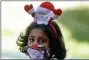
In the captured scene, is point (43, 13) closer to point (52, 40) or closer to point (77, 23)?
point (52, 40)

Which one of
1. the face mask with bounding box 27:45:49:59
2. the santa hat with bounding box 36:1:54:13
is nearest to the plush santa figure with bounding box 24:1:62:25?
the santa hat with bounding box 36:1:54:13

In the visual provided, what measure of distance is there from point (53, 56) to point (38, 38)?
0.54 feet

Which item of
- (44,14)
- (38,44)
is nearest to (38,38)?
(38,44)

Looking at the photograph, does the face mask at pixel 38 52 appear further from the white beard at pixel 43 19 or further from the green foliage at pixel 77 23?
the green foliage at pixel 77 23

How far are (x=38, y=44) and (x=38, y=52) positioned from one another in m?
0.05

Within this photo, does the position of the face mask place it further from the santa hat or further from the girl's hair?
the santa hat

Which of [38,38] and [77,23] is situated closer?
[38,38]

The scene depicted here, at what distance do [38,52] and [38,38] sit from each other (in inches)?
3.5

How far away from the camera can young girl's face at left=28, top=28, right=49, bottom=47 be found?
186cm

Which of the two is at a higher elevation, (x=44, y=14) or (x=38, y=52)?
(x=44, y=14)

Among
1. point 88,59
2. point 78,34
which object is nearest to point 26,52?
point 88,59

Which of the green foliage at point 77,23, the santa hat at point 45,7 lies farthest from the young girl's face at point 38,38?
the green foliage at point 77,23

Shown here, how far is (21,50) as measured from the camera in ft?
6.74

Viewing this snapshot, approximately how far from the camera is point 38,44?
73.5 inches
